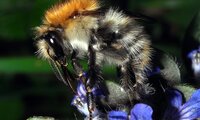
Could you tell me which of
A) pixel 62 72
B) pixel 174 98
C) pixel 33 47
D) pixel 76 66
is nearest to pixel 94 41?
pixel 76 66

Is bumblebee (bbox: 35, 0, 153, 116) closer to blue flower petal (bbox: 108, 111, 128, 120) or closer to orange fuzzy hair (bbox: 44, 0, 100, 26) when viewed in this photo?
orange fuzzy hair (bbox: 44, 0, 100, 26)

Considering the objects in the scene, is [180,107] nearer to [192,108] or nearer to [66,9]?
[192,108]

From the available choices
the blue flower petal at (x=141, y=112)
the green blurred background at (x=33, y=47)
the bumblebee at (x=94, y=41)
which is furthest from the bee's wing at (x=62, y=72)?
the green blurred background at (x=33, y=47)

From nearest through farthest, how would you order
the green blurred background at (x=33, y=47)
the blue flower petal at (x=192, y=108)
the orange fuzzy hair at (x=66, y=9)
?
1. the orange fuzzy hair at (x=66, y=9)
2. the blue flower petal at (x=192, y=108)
3. the green blurred background at (x=33, y=47)

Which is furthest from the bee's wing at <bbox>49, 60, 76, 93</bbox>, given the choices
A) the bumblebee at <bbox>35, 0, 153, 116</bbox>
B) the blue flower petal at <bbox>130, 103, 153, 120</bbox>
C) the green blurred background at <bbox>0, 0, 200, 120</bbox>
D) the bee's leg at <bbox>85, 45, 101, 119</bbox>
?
the green blurred background at <bbox>0, 0, 200, 120</bbox>

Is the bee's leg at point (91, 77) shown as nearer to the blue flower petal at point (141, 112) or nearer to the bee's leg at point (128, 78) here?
the bee's leg at point (128, 78)

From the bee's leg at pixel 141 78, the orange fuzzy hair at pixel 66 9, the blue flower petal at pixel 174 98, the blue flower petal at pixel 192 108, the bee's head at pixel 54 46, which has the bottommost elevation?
the blue flower petal at pixel 192 108

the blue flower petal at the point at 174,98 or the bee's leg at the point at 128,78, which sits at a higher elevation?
the bee's leg at the point at 128,78
